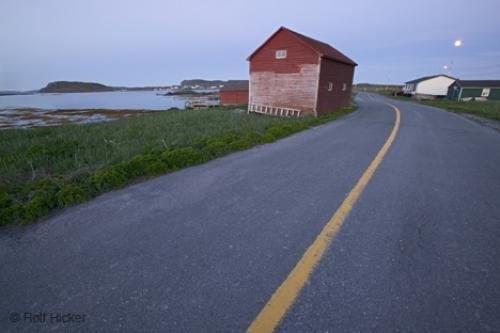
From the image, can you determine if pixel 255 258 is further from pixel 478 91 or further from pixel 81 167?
pixel 478 91

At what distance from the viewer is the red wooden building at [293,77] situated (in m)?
16.5

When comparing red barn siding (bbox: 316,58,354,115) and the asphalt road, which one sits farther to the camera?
red barn siding (bbox: 316,58,354,115)

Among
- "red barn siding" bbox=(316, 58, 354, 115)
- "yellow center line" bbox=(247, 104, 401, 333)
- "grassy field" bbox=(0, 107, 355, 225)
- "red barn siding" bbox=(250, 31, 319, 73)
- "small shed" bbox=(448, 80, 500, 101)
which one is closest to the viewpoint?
"yellow center line" bbox=(247, 104, 401, 333)

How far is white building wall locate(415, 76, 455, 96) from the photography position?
187ft

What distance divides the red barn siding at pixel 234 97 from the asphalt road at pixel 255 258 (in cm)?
3488

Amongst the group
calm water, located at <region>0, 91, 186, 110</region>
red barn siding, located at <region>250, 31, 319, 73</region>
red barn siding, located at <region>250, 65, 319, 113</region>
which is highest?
red barn siding, located at <region>250, 31, 319, 73</region>

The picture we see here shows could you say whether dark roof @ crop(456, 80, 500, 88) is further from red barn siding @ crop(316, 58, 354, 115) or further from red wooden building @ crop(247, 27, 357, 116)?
red wooden building @ crop(247, 27, 357, 116)

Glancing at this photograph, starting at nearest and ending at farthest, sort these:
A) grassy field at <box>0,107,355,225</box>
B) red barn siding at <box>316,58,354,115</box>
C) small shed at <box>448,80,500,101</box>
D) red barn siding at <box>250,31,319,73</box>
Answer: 1. grassy field at <box>0,107,355,225</box>
2. red barn siding at <box>250,31,319,73</box>
3. red barn siding at <box>316,58,354,115</box>
4. small shed at <box>448,80,500,101</box>

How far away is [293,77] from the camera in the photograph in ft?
56.9

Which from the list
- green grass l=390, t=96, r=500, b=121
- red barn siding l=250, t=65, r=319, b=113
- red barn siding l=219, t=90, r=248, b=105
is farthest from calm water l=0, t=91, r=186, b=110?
green grass l=390, t=96, r=500, b=121

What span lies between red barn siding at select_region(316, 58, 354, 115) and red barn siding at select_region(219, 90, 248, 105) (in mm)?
18438

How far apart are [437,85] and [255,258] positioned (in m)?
72.4

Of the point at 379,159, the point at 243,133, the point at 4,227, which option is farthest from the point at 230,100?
the point at 4,227

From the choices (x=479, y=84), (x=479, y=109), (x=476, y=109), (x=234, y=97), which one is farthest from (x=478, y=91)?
(x=234, y=97)
